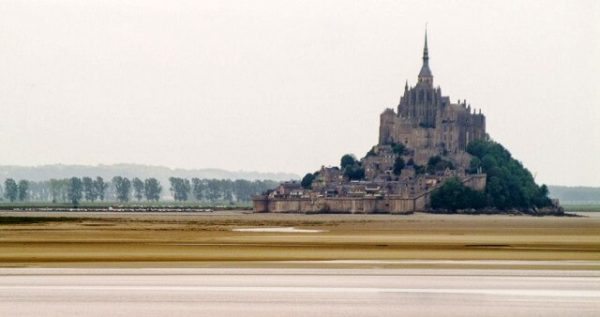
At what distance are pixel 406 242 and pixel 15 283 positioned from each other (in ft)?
108

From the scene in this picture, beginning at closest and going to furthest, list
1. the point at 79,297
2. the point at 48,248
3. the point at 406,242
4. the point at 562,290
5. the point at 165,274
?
the point at 79,297
the point at 562,290
the point at 165,274
the point at 48,248
the point at 406,242

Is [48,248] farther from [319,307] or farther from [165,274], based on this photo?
[319,307]

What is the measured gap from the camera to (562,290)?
33.7 m

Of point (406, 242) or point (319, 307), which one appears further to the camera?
point (406, 242)

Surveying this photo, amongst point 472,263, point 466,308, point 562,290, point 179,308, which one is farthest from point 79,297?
point 472,263

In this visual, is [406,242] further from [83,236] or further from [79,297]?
[79,297]

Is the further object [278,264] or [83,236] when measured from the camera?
[83,236]

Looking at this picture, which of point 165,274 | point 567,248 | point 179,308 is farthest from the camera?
point 567,248

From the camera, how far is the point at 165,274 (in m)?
38.8

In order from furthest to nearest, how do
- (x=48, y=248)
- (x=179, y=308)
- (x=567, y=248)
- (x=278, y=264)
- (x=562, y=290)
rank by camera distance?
(x=567, y=248) < (x=48, y=248) < (x=278, y=264) < (x=562, y=290) < (x=179, y=308)

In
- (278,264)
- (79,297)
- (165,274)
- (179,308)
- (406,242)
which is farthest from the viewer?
(406,242)

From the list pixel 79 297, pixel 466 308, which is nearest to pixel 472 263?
pixel 466 308

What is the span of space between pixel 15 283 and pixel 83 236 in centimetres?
3390

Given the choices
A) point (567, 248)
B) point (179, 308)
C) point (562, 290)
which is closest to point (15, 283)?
point (179, 308)
